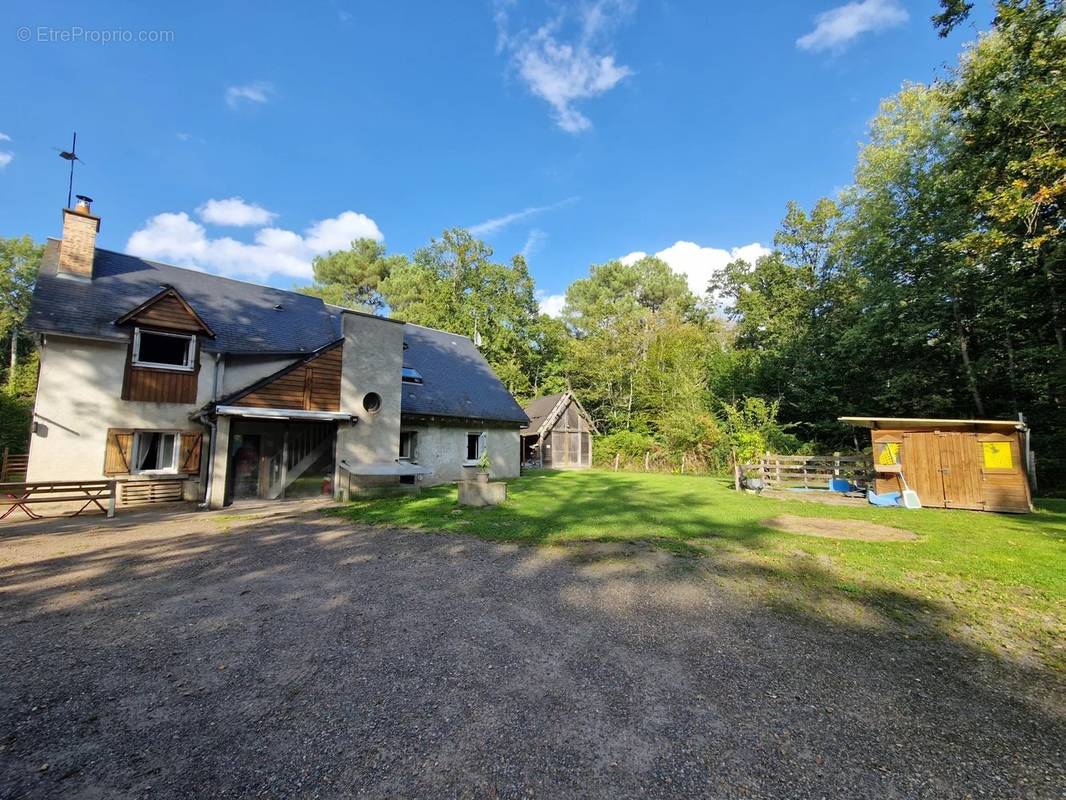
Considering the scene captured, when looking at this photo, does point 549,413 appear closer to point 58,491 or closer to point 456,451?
point 456,451

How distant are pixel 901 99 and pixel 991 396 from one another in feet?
54.5

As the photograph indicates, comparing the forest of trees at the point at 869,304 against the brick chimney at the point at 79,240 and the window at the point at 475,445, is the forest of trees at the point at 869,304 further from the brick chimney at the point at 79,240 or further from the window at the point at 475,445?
the brick chimney at the point at 79,240

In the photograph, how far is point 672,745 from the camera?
9.43ft

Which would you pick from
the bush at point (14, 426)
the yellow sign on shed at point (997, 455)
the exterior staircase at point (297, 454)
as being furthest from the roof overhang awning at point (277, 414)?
the yellow sign on shed at point (997, 455)

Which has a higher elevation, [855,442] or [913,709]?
[855,442]

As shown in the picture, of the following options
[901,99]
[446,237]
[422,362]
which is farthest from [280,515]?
[901,99]

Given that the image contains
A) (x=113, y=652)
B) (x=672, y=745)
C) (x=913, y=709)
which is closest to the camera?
(x=672, y=745)

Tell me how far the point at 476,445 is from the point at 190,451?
9984 mm

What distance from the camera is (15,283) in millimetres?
35000

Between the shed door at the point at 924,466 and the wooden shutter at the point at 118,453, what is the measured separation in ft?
75.0

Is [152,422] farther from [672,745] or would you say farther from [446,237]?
[446,237]

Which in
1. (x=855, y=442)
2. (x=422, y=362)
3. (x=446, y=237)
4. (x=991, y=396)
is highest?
(x=446, y=237)

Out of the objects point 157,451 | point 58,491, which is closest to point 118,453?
point 157,451

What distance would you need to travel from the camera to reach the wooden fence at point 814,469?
50.2 ft
